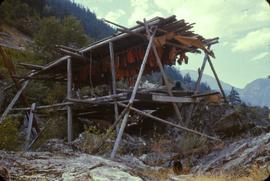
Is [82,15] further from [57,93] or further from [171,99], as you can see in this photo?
[171,99]

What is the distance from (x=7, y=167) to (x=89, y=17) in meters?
69.8

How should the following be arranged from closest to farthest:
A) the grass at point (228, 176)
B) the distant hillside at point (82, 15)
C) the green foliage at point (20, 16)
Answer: the grass at point (228, 176) < the green foliage at point (20, 16) < the distant hillside at point (82, 15)

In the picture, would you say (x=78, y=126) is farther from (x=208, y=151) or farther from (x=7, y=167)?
(x=7, y=167)

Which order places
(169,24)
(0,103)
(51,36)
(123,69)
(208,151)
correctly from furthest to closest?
(51,36) < (0,103) < (123,69) < (169,24) < (208,151)

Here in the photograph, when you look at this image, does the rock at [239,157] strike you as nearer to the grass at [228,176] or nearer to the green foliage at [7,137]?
the grass at [228,176]

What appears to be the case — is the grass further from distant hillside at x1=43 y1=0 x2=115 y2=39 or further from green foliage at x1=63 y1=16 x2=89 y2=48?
distant hillside at x1=43 y1=0 x2=115 y2=39

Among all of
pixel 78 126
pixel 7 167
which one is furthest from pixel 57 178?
pixel 78 126

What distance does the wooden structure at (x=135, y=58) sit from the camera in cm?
1285

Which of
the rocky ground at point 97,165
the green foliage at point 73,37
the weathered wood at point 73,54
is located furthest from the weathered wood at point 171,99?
the green foliage at point 73,37

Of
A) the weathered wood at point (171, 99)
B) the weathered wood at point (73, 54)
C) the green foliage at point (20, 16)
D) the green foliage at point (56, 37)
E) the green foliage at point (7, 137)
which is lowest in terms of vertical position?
the green foliage at point (7, 137)

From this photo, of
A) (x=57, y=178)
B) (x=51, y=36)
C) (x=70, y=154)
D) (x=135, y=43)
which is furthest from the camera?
(x=51, y=36)

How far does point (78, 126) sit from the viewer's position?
765 inches

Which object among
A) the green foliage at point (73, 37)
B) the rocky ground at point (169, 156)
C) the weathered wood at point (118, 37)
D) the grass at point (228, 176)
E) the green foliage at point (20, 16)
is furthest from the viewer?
the green foliage at point (20, 16)

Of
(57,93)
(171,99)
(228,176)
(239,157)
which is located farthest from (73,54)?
(57,93)
